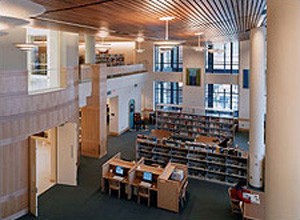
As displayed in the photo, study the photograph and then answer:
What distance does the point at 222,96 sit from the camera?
20.1 meters

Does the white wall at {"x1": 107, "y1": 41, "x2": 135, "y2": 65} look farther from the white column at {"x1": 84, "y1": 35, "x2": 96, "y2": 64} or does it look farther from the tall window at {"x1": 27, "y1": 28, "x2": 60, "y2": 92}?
the tall window at {"x1": 27, "y1": 28, "x2": 60, "y2": 92}

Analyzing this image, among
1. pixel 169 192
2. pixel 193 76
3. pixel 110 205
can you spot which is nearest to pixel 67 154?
pixel 110 205

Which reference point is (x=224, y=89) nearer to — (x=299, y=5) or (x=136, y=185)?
(x=136, y=185)

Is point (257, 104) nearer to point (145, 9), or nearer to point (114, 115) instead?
point (145, 9)

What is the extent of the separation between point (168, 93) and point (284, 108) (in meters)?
19.7

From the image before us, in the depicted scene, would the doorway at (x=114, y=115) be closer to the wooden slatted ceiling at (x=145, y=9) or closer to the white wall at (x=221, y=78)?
the white wall at (x=221, y=78)

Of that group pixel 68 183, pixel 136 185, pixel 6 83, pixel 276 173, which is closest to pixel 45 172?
pixel 68 183

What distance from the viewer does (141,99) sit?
2158 centimetres

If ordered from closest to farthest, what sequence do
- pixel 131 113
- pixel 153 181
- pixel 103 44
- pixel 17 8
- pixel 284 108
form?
1. pixel 284 108
2. pixel 17 8
3. pixel 153 181
4. pixel 103 44
5. pixel 131 113

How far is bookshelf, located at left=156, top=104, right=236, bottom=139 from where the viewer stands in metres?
15.7

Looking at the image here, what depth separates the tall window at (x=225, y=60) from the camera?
19.4 m

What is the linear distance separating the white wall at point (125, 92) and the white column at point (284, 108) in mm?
12523

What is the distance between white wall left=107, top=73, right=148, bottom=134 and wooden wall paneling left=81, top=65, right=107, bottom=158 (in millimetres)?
1699

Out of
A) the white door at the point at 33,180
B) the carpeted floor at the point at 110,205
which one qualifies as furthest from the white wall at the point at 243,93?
the white door at the point at 33,180
